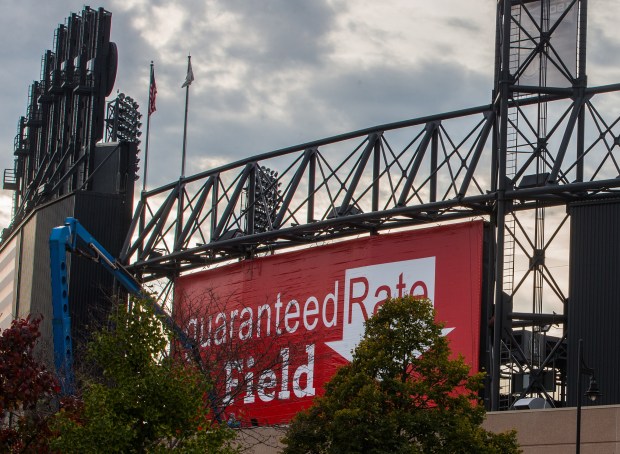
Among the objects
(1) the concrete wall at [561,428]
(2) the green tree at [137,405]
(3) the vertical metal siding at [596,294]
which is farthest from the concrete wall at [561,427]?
(2) the green tree at [137,405]

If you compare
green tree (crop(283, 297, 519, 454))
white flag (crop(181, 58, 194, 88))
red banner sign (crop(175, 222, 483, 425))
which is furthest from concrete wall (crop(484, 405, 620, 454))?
white flag (crop(181, 58, 194, 88))

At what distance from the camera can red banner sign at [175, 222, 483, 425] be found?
150ft

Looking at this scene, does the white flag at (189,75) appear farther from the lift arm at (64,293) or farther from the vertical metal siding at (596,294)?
the vertical metal siding at (596,294)

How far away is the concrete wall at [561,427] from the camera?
1410 inches

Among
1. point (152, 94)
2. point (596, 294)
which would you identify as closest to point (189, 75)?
point (152, 94)

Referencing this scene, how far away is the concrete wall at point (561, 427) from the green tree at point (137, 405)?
14.2 meters

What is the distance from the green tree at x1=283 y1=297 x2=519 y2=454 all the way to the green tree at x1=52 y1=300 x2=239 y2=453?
20.4ft

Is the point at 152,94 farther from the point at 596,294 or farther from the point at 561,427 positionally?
the point at 561,427

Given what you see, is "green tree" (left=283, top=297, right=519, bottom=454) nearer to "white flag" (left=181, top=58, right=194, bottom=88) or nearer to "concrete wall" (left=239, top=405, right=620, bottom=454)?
"concrete wall" (left=239, top=405, right=620, bottom=454)

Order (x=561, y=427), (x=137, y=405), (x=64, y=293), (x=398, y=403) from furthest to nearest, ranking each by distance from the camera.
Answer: (x=64, y=293)
(x=561, y=427)
(x=398, y=403)
(x=137, y=405)

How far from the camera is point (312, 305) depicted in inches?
2039

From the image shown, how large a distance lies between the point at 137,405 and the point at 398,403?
30.0 feet

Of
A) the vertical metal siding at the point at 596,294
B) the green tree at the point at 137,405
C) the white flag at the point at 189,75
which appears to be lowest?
the green tree at the point at 137,405

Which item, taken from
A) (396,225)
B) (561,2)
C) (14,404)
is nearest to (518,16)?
(561,2)
